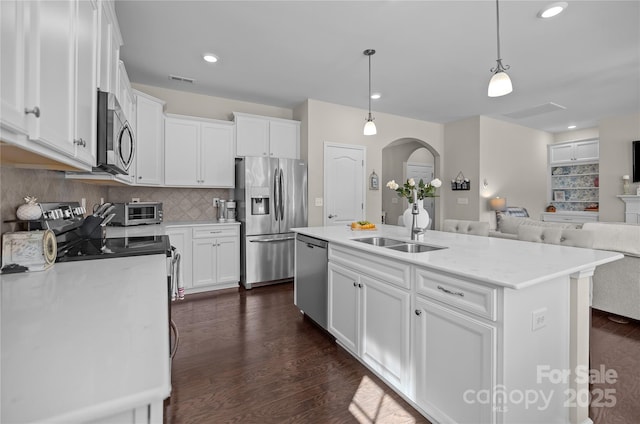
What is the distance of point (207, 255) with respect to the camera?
402 centimetres

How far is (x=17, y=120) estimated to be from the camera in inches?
31.1

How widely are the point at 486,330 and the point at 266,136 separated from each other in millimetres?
3932

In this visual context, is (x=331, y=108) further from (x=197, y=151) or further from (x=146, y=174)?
(x=146, y=174)

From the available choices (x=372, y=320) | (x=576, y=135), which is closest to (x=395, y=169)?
(x=576, y=135)

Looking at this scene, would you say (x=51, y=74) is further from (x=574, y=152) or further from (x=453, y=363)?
(x=574, y=152)

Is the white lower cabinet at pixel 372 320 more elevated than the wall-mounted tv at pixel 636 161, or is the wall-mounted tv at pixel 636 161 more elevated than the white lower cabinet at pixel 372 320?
the wall-mounted tv at pixel 636 161

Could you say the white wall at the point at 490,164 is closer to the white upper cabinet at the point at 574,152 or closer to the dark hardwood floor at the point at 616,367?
the white upper cabinet at the point at 574,152

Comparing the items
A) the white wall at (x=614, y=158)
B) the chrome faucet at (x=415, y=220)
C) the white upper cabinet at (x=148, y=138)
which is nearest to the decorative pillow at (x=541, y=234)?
the chrome faucet at (x=415, y=220)

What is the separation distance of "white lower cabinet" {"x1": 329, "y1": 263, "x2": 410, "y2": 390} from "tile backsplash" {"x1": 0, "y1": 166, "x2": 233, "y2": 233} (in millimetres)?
1990

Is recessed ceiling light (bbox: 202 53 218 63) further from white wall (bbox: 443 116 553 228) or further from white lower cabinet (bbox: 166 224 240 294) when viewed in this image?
white wall (bbox: 443 116 553 228)

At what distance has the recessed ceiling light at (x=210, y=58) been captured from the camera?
128 inches

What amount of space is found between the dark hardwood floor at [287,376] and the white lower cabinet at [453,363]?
0.24 m

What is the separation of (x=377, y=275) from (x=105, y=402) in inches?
65.4

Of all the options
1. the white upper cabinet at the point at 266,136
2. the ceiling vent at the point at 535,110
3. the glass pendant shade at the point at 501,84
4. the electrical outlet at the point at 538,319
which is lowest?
the electrical outlet at the point at 538,319
